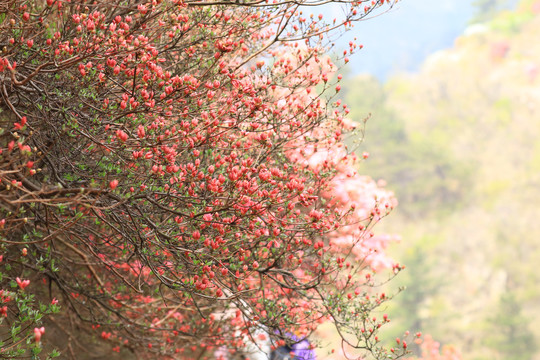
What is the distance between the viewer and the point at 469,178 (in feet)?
113

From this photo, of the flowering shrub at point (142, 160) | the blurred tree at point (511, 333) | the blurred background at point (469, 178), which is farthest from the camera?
the blurred background at point (469, 178)

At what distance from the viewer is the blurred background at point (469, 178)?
1015 inches

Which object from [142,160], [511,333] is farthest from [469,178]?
[142,160]

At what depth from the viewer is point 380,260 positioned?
34.0ft

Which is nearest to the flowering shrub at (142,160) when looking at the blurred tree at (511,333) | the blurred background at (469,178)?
the blurred background at (469,178)

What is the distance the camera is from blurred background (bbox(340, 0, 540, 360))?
25.8m

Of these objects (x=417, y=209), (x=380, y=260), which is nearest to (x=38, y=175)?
(x=380, y=260)

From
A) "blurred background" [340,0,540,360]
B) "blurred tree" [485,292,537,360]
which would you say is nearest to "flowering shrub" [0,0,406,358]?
"blurred background" [340,0,540,360]

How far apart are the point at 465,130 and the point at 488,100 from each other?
11.6 feet

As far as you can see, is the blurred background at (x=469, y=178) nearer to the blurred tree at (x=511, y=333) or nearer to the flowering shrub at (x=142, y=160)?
the blurred tree at (x=511, y=333)

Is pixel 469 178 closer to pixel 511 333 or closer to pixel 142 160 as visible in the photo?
pixel 511 333

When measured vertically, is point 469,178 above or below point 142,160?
above

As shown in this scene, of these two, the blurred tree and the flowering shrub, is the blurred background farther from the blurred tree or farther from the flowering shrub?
the flowering shrub

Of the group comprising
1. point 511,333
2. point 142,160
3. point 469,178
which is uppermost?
point 469,178
